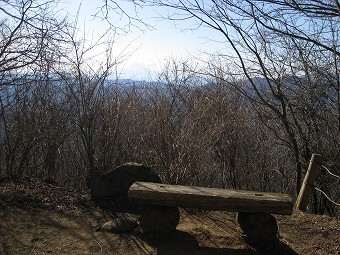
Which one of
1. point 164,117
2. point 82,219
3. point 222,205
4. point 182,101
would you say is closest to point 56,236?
point 82,219

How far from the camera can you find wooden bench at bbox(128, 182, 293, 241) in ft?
12.5

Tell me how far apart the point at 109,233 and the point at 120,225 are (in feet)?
0.51

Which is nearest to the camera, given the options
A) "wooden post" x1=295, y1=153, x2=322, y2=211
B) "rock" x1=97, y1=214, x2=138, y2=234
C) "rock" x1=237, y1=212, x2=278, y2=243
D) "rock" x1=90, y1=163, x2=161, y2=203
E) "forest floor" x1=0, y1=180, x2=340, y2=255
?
"forest floor" x1=0, y1=180, x2=340, y2=255

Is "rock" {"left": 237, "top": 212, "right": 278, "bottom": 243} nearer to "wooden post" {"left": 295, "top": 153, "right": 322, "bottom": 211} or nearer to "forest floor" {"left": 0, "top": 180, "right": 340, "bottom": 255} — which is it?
"forest floor" {"left": 0, "top": 180, "right": 340, "bottom": 255}

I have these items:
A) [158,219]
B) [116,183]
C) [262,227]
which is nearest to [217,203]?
[262,227]

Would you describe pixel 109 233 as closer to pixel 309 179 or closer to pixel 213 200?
pixel 213 200

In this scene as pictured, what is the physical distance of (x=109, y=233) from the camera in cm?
413

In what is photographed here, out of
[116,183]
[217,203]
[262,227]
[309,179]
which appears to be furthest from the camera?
[309,179]

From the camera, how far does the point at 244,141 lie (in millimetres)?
8562

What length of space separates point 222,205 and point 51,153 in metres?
4.52

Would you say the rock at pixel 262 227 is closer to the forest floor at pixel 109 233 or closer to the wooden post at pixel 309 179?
the forest floor at pixel 109 233

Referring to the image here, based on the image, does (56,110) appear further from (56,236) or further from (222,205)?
(222,205)

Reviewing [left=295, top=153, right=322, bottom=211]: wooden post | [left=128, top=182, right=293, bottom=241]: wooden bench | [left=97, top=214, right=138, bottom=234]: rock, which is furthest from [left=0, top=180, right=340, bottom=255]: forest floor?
[left=295, top=153, right=322, bottom=211]: wooden post

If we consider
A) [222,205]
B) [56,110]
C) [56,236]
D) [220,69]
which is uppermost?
[220,69]
